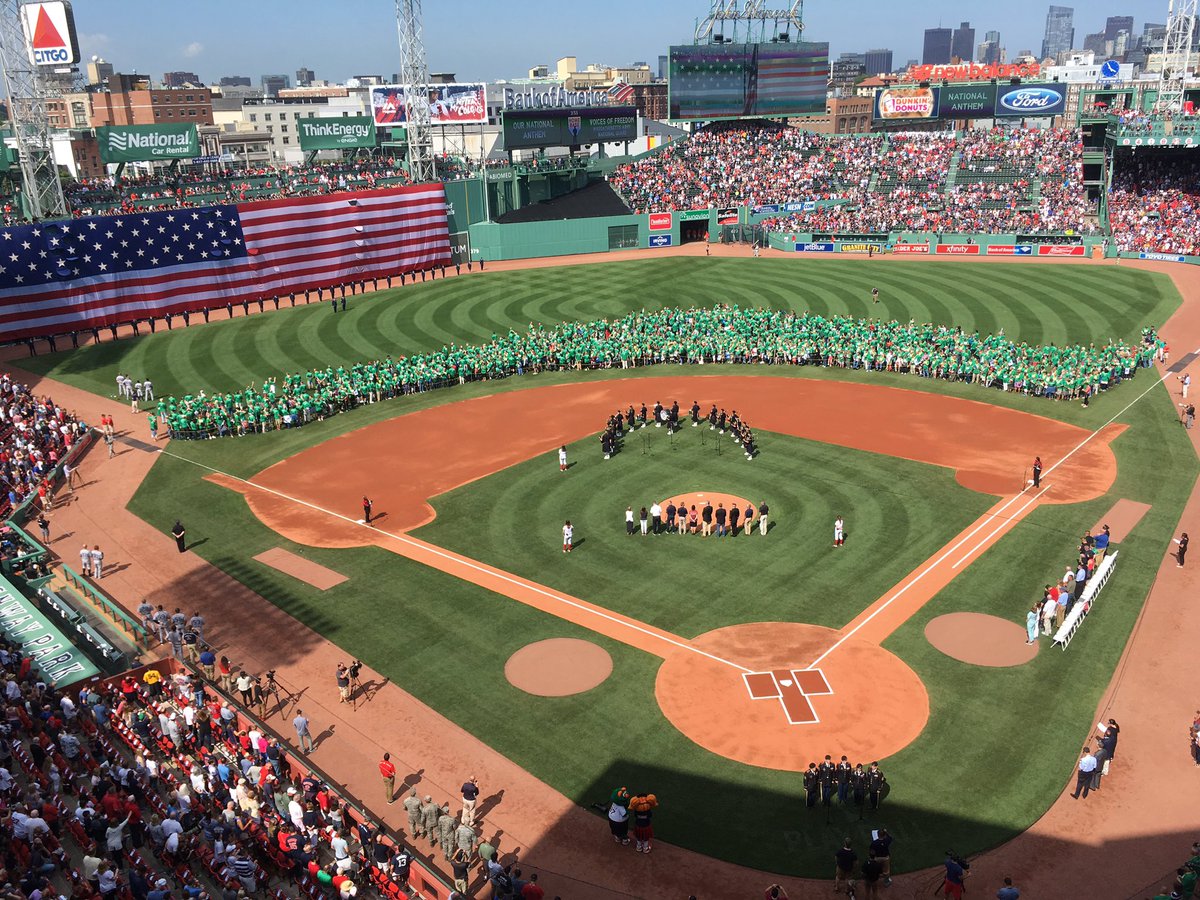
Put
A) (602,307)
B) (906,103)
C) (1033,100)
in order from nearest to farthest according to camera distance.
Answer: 1. (602,307)
2. (1033,100)
3. (906,103)

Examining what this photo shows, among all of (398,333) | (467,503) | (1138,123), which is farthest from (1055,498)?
(1138,123)

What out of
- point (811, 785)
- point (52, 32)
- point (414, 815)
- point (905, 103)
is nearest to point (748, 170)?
point (905, 103)

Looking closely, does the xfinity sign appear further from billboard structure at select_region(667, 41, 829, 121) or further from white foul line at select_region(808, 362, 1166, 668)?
white foul line at select_region(808, 362, 1166, 668)

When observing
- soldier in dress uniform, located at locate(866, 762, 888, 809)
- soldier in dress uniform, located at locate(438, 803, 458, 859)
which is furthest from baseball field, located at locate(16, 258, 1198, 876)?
soldier in dress uniform, located at locate(438, 803, 458, 859)

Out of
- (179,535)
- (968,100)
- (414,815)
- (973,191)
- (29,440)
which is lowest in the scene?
(414,815)

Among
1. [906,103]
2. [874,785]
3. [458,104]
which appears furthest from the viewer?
[906,103]

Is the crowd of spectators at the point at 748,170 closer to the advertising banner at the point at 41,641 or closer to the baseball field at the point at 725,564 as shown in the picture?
the baseball field at the point at 725,564

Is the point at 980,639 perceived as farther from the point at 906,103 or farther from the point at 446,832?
the point at 906,103
